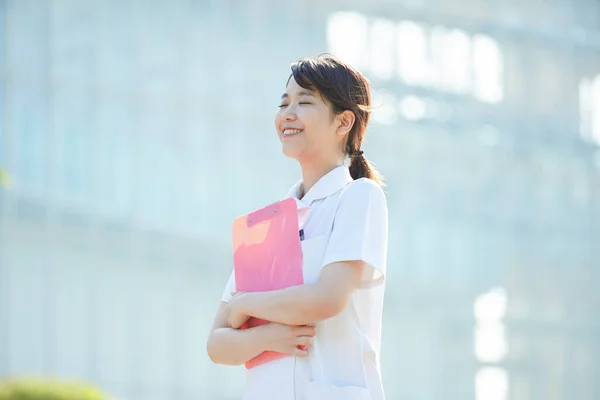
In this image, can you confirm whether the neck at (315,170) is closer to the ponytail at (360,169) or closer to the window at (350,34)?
the ponytail at (360,169)

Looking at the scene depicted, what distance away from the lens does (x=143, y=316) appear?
14.2m

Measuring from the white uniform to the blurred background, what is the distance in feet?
39.8

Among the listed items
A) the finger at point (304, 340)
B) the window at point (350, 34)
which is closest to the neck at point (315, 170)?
the finger at point (304, 340)

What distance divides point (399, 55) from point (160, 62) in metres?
3.55

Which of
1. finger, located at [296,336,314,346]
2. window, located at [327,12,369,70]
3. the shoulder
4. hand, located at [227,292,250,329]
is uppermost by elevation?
window, located at [327,12,369,70]

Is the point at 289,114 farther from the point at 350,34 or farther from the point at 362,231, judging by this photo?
the point at 350,34

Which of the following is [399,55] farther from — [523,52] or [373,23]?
[523,52]

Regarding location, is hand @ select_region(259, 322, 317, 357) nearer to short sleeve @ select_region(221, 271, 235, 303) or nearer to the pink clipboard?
the pink clipboard

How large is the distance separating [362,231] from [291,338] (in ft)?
0.78

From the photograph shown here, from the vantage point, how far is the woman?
75.9 inches

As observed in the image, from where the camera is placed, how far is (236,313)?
2.03 meters

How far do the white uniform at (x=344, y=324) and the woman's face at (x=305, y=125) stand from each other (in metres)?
0.14

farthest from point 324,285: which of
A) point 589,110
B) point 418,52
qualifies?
point 589,110

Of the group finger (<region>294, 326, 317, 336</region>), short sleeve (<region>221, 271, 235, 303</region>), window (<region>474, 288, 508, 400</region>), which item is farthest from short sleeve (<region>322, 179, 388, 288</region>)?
window (<region>474, 288, 508, 400</region>)
